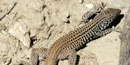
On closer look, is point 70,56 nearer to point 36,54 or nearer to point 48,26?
point 36,54

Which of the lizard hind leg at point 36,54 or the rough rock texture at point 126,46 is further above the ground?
the rough rock texture at point 126,46

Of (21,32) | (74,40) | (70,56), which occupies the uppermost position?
(21,32)

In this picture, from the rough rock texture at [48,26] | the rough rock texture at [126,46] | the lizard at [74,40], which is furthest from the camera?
the rough rock texture at [48,26]

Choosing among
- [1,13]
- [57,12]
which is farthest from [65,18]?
[1,13]

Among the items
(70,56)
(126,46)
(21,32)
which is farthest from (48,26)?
(126,46)

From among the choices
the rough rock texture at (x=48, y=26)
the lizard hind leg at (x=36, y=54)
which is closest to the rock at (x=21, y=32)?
the rough rock texture at (x=48, y=26)

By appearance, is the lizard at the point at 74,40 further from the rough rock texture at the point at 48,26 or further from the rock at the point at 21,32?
the rock at the point at 21,32
